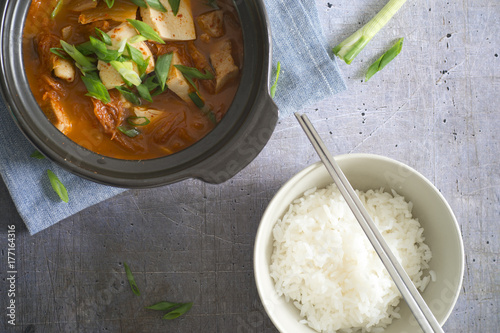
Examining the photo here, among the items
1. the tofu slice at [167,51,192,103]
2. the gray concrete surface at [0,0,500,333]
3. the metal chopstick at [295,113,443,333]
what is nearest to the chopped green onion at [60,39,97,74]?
the tofu slice at [167,51,192,103]

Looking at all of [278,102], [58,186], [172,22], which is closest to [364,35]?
[278,102]

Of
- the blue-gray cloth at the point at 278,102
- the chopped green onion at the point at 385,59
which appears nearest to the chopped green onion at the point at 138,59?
the blue-gray cloth at the point at 278,102

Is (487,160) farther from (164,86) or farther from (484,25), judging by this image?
(164,86)

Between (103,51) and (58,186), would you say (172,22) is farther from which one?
(58,186)

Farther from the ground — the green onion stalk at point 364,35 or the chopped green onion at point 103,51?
the chopped green onion at point 103,51

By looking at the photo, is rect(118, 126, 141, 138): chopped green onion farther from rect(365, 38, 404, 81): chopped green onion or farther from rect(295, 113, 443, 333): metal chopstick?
rect(365, 38, 404, 81): chopped green onion

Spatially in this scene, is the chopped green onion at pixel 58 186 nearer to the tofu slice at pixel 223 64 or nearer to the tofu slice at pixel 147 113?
the tofu slice at pixel 147 113
